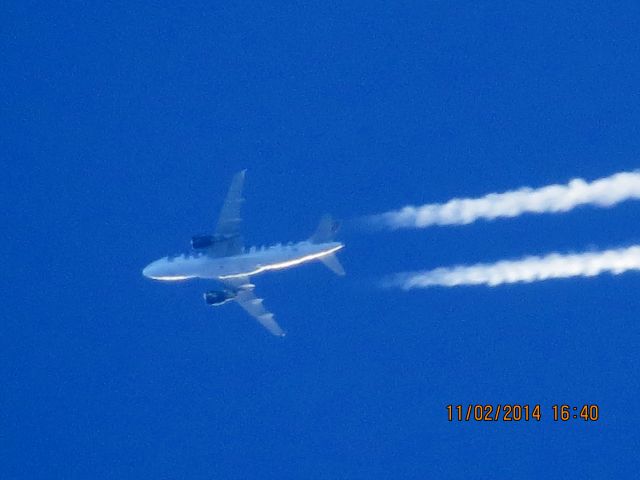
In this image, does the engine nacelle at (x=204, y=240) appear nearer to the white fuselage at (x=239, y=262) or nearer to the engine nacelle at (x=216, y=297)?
the white fuselage at (x=239, y=262)

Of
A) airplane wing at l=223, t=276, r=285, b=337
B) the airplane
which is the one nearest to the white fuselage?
the airplane

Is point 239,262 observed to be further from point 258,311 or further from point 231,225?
point 258,311

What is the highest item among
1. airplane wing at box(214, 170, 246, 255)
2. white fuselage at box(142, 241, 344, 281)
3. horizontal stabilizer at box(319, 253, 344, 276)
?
airplane wing at box(214, 170, 246, 255)

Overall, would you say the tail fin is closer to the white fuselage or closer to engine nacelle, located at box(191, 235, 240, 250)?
the white fuselage

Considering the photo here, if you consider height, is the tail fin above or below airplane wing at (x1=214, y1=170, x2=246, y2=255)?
below

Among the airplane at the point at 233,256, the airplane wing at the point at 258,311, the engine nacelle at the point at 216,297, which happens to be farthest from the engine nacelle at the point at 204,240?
the airplane wing at the point at 258,311

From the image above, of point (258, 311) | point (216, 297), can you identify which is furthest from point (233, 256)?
point (258, 311)

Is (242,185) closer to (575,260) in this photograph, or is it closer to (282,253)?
(282,253)
